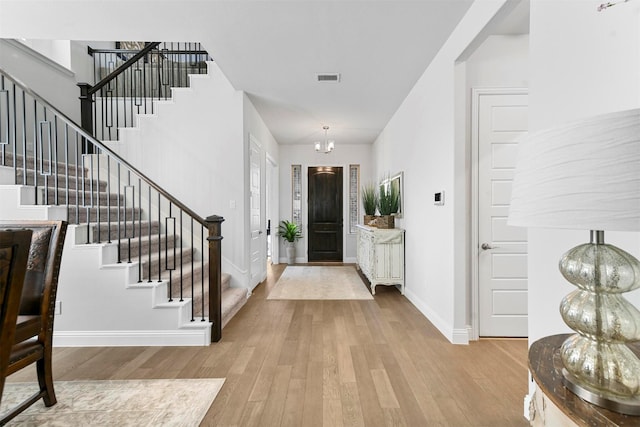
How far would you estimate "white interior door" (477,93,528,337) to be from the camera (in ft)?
9.38

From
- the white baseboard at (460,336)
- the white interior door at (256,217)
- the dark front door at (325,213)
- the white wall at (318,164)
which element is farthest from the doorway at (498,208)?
the dark front door at (325,213)

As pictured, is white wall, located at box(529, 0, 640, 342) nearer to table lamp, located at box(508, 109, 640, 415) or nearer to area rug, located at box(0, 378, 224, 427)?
table lamp, located at box(508, 109, 640, 415)

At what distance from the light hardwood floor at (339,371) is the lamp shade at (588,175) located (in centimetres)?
158

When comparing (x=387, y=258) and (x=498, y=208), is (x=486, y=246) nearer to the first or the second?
(x=498, y=208)

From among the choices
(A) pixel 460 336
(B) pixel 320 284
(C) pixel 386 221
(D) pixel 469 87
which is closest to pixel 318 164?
(C) pixel 386 221

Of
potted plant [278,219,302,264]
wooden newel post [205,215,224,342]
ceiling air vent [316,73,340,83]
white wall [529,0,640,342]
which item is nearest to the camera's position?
white wall [529,0,640,342]

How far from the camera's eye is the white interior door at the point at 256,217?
4660mm

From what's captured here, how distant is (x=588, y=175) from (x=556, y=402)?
0.57 m

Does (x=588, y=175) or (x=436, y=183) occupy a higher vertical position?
(x=436, y=183)

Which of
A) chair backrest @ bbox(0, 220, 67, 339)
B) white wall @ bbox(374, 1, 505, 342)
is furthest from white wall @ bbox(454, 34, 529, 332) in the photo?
chair backrest @ bbox(0, 220, 67, 339)

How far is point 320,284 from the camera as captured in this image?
5.10m

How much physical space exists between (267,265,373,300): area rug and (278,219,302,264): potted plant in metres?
0.59

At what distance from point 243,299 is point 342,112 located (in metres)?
3.25

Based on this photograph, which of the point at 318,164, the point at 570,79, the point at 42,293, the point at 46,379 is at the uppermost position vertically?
the point at 318,164
